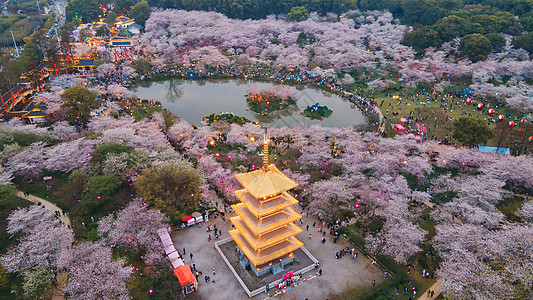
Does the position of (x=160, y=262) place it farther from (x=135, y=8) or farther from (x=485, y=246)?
(x=135, y=8)

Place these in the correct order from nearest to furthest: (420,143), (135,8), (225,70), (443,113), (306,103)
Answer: (420,143) < (443,113) < (306,103) < (225,70) < (135,8)

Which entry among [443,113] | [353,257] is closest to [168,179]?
[353,257]

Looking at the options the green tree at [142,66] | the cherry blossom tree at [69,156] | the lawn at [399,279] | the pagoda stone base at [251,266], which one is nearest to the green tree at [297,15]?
the green tree at [142,66]

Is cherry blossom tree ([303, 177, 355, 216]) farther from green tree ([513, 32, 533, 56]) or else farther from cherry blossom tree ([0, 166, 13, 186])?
green tree ([513, 32, 533, 56])

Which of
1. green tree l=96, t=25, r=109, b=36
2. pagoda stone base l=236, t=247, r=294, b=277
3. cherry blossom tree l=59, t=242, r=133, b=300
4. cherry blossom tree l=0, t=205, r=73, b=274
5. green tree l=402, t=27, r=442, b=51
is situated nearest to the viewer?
cherry blossom tree l=59, t=242, r=133, b=300

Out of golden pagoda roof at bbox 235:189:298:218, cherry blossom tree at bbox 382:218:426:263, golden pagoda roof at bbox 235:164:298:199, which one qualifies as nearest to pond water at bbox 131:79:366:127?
cherry blossom tree at bbox 382:218:426:263
